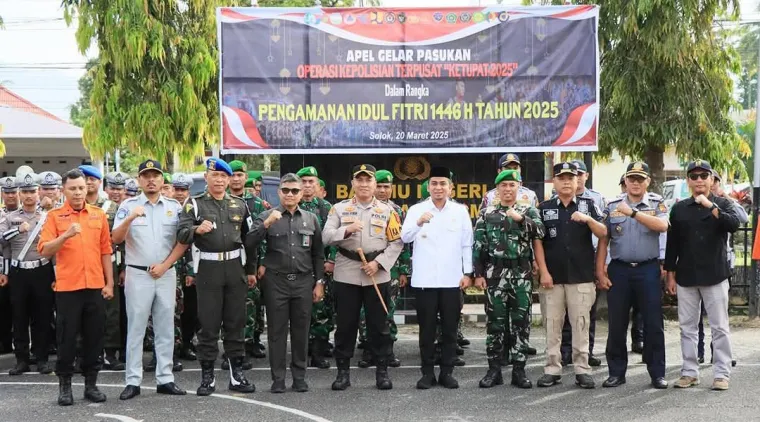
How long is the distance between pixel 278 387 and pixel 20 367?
8.93ft

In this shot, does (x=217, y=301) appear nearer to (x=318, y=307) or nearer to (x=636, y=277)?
(x=318, y=307)

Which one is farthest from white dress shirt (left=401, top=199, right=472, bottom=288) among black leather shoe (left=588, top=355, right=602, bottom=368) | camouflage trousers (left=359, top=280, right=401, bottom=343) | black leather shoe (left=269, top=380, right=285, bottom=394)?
black leather shoe (left=588, top=355, right=602, bottom=368)

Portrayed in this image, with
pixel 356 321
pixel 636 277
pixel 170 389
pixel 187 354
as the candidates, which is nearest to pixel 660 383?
pixel 636 277

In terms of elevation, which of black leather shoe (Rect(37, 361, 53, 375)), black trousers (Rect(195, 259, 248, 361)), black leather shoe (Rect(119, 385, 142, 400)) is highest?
black trousers (Rect(195, 259, 248, 361))

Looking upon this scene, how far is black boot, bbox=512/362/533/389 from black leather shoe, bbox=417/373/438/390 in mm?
684

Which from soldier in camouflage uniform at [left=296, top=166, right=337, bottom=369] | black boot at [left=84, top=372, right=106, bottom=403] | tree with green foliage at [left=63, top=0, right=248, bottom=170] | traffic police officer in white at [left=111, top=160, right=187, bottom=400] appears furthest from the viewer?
tree with green foliage at [left=63, top=0, right=248, bottom=170]

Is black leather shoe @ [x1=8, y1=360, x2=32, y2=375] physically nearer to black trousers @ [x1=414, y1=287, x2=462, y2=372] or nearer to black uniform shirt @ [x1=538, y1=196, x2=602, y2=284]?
black trousers @ [x1=414, y1=287, x2=462, y2=372]

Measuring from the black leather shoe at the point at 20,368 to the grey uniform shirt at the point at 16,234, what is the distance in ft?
3.24

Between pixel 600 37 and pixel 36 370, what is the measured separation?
30.1 ft

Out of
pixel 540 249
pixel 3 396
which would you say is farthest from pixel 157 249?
pixel 540 249

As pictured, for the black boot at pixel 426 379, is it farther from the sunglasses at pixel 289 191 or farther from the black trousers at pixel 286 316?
the sunglasses at pixel 289 191

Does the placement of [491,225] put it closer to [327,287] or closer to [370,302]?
[370,302]

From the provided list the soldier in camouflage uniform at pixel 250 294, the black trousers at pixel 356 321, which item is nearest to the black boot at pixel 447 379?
the black trousers at pixel 356 321

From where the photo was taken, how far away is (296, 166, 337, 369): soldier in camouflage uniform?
325 inches
